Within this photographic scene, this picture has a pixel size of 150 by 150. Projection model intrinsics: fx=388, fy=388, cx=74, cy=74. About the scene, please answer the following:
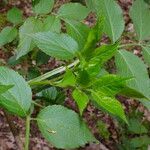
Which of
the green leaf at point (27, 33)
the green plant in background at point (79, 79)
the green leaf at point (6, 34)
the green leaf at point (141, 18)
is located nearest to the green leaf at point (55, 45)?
the green plant in background at point (79, 79)

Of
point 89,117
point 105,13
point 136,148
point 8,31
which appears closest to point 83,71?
point 105,13

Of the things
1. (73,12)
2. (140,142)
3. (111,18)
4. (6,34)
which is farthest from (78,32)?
(140,142)

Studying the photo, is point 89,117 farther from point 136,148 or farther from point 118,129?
point 136,148

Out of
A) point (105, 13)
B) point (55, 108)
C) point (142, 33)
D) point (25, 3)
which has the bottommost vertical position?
point (25, 3)

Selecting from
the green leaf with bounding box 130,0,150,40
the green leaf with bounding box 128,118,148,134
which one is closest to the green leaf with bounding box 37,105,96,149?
the green leaf with bounding box 130,0,150,40

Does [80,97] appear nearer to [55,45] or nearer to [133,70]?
[55,45]

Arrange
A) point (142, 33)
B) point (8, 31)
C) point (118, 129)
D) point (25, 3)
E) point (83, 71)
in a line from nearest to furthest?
point (83, 71), point (142, 33), point (8, 31), point (118, 129), point (25, 3)

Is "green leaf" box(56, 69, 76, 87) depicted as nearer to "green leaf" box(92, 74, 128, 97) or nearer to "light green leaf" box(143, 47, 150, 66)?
"green leaf" box(92, 74, 128, 97)
